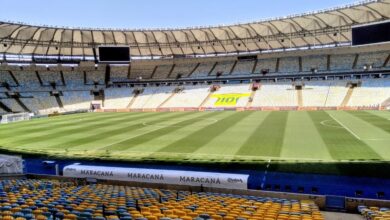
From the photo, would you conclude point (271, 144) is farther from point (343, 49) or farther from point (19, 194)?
point (343, 49)

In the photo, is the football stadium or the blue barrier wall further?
the blue barrier wall

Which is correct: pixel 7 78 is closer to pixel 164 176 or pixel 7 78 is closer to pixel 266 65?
pixel 266 65

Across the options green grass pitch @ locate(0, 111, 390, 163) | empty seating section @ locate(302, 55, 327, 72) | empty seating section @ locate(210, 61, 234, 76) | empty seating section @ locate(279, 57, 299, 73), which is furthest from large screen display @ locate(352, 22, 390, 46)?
empty seating section @ locate(210, 61, 234, 76)

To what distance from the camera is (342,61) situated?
69500mm

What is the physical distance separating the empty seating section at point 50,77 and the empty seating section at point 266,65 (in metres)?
45.1

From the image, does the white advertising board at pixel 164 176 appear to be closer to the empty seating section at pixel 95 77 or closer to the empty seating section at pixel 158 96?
the empty seating section at pixel 158 96

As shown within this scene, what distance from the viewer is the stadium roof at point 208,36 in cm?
5944

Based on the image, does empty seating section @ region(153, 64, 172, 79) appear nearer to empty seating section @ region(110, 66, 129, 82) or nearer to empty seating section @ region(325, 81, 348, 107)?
empty seating section @ region(110, 66, 129, 82)

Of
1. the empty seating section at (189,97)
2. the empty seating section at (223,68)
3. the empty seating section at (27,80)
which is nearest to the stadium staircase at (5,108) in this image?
the empty seating section at (27,80)

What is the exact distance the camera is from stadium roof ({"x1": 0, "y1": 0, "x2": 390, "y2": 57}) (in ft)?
195

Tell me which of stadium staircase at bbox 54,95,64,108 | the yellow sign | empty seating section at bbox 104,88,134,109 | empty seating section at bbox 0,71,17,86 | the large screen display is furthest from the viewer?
empty seating section at bbox 104,88,134,109

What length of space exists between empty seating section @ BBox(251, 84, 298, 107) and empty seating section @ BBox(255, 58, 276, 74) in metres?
6.90

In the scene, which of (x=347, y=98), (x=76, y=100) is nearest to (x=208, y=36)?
(x=347, y=98)

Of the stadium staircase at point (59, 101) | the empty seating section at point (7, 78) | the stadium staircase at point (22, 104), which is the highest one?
the empty seating section at point (7, 78)
